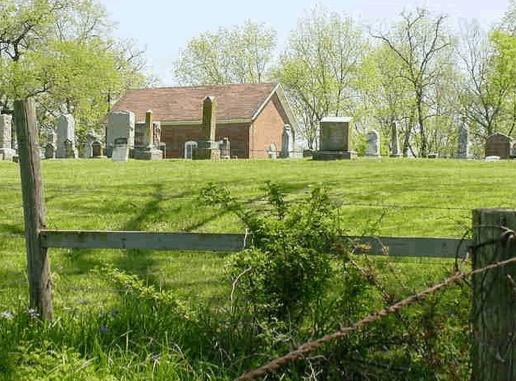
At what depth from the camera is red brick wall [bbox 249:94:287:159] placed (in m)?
41.2

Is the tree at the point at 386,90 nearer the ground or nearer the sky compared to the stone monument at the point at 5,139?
nearer the sky

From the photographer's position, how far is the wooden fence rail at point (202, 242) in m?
3.60

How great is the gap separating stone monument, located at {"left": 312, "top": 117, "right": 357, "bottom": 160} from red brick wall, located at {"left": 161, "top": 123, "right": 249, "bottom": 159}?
1916cm

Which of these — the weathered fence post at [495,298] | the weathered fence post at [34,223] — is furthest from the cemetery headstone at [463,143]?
the weathered fence post at [495,298]

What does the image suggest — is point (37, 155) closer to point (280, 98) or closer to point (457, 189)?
point (457, 189)

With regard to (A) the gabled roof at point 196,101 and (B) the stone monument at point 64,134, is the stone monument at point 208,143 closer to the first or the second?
(B) the stone monument at point 64,134

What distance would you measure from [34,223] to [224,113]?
123 feet

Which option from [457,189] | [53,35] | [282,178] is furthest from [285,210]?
[53,35]

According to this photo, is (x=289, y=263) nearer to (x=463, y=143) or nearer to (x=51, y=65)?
(x=463, y=143)

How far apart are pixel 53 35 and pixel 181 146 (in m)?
15.1

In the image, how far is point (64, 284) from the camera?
6.00 meters

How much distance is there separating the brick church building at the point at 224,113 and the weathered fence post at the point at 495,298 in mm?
37804

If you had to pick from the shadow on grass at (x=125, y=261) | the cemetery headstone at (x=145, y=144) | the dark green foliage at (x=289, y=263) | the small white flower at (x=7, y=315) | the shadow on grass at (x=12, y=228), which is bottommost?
the shadow on grass at (x=125, y=261)

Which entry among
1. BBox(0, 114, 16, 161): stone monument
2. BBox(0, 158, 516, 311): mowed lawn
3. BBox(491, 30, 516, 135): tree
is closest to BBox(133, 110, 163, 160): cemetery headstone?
BBox(0, 114, 16, 161): stone monument
